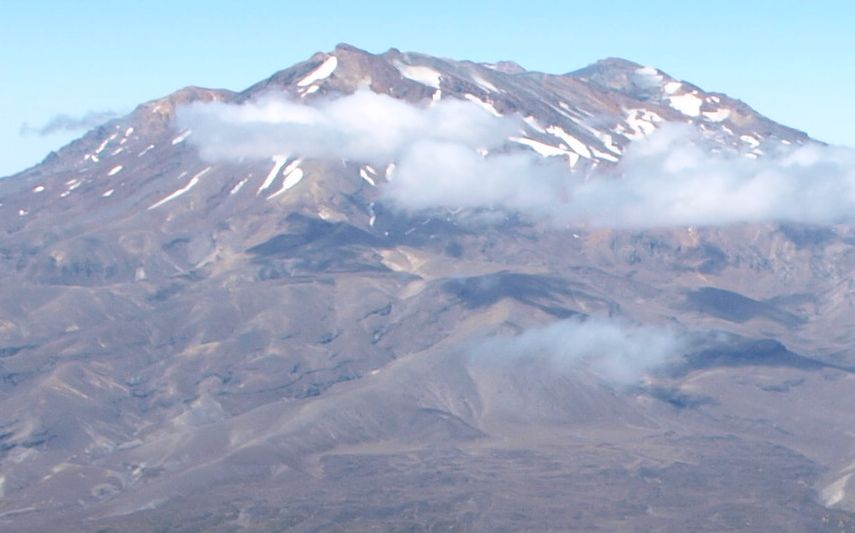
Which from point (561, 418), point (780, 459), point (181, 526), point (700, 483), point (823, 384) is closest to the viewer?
point (181, 526)

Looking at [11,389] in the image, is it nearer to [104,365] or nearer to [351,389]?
[104,365]

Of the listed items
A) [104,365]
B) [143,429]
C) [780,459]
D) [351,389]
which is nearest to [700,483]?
[780,459]

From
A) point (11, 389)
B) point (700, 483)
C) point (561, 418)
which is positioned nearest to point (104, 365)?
point (11, 389)

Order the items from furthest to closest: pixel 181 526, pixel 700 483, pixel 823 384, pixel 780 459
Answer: pixel 823 384 < pixel 780 459 < pixel 700 483 < pixel 181 526

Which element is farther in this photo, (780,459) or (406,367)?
(406,367)

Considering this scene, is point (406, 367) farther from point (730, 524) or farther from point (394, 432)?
point (730, 524)

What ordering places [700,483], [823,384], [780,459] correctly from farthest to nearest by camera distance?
[823,384] < [780,459] < [700,483]

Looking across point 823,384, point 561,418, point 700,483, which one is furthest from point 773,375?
point 700,483

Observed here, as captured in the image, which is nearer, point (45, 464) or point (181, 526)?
point (181, 526)
